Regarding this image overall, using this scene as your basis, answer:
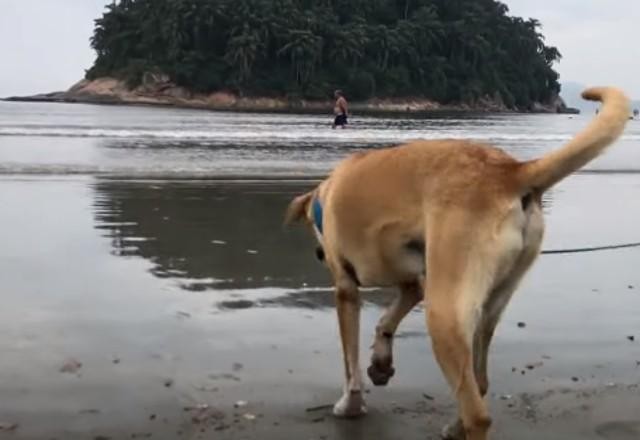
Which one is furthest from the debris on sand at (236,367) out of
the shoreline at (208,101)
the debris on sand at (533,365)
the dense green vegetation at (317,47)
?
the dense green vegetation at (317,47)

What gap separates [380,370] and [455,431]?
2.01 ft

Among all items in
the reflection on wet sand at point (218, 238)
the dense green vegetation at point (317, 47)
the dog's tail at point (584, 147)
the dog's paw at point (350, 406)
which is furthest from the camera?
the dense green vegetation at point (317, 47)

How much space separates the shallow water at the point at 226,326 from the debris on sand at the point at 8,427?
38 mm

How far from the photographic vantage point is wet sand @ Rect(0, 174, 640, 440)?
4.62 m

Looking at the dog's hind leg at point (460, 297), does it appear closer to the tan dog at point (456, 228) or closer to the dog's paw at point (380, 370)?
the tan dog at point (456, 228)

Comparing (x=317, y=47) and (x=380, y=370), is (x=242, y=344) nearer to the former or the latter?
(x=380, y=370)

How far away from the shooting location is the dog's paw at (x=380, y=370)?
191 inches

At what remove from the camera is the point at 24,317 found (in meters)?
6.36

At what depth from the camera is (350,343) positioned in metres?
4.72

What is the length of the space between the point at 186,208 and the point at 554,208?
4.86m

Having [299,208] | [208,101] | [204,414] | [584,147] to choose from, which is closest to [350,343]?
[204,414]

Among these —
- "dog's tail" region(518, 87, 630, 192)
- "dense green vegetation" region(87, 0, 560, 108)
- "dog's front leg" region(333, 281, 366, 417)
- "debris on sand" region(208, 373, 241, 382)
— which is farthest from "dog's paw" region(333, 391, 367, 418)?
"dense green vegetation" region(87, 0, 560, 108)

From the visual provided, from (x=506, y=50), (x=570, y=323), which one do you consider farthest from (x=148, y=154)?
(x=506, y=50)

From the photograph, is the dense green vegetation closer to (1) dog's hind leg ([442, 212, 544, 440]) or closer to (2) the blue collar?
(2) the blue collar
